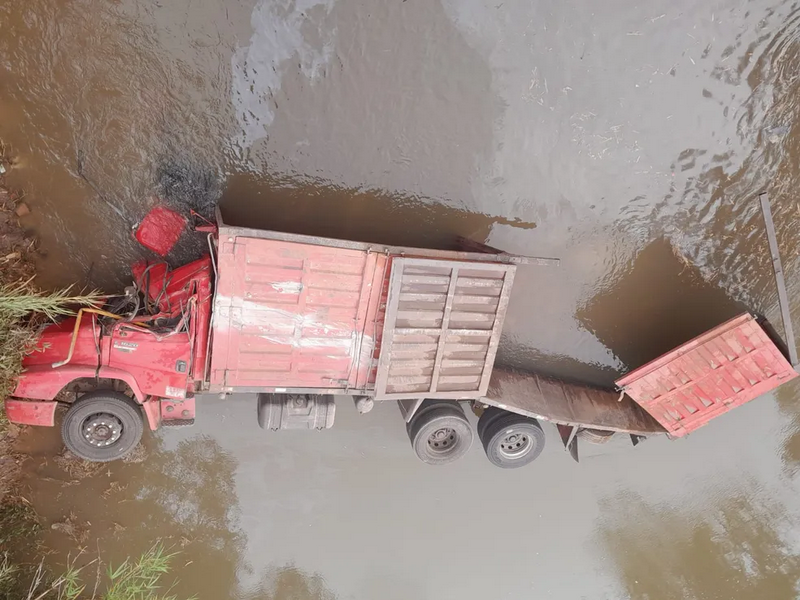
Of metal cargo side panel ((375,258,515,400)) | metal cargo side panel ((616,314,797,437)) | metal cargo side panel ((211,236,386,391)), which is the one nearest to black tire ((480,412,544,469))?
metal cargo side panel ((375,258,515,400))

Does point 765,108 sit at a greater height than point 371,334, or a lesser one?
A: greater

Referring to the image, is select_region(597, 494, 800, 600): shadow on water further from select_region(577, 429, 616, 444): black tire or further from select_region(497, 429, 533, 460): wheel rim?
select_region(497, 429, 533, 460): wheel rim

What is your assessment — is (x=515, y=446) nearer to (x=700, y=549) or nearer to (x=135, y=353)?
(x=700, y=549)

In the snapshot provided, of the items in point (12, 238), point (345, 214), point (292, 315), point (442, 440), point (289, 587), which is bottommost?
point (289, 587)

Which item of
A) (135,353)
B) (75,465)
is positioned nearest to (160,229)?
(135,353)

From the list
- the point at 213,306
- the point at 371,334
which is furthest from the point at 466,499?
the point at 213,306

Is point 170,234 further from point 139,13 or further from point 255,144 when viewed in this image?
point 139,13
